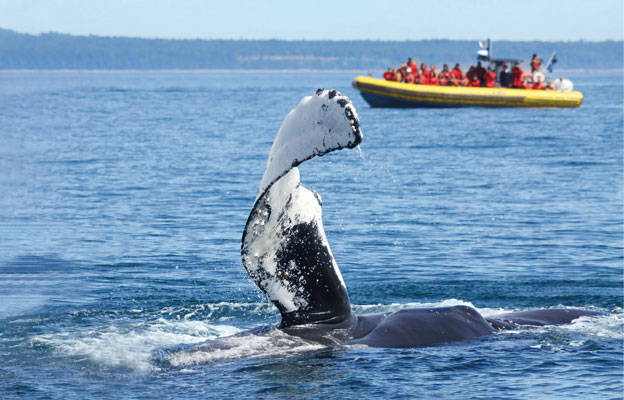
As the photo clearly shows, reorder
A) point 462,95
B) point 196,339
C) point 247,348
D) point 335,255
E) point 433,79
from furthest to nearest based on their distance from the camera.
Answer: point 433,79, point 462,95, point 335,255, point 196,339, point 247,348

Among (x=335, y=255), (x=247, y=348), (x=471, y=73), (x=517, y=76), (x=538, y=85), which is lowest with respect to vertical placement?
(x=335, y=255)

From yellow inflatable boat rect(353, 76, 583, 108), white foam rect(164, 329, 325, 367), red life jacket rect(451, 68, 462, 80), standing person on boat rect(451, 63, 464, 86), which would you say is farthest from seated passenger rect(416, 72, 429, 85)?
white foam rect(164, 329, 325, 367)

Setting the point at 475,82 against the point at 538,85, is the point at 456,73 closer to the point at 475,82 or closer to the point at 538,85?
the point at 475,82

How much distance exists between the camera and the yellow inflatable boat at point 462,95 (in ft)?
175

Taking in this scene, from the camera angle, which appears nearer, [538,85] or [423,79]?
[423,79]

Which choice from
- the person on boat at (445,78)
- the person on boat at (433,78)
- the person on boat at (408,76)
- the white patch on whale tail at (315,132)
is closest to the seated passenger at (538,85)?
the person on boat at (445,78)

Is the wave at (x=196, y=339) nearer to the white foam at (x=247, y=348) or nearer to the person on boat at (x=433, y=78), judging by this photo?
the white foam at (x=247, y=348)

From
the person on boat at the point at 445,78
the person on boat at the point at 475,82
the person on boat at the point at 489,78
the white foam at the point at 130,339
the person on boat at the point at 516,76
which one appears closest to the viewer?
the white foam at the point at 130,339

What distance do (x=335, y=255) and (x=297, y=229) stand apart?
25.1ft

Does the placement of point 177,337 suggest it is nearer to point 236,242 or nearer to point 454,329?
point 454,329

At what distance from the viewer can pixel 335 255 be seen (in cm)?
1541

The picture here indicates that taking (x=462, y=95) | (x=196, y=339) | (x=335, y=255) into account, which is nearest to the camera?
(x=196, y=339)

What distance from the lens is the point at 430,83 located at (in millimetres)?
54938

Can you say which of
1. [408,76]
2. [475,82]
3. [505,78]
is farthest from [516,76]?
Answer: [408,76]
